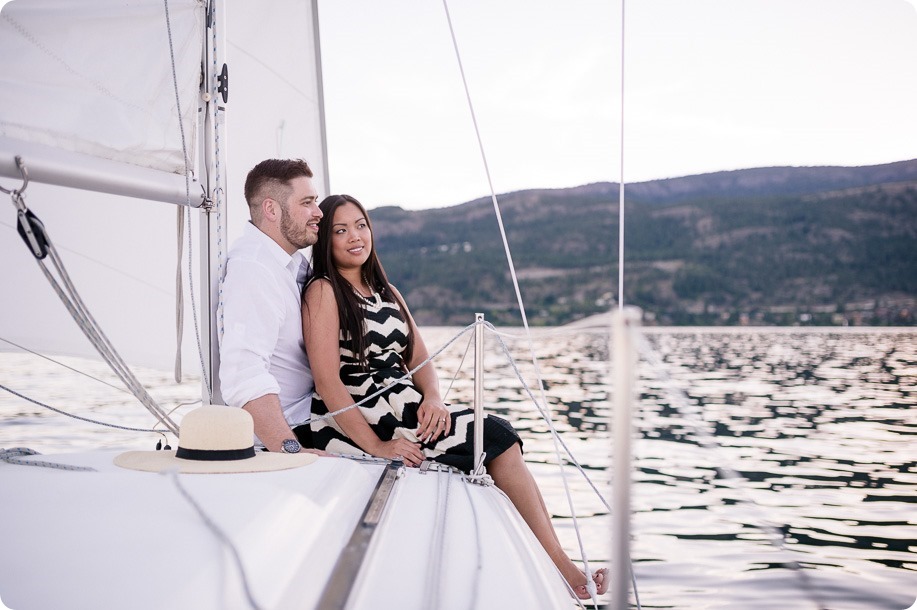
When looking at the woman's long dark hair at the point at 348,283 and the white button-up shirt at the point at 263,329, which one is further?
the woman's long dark hair at the point at 348,283

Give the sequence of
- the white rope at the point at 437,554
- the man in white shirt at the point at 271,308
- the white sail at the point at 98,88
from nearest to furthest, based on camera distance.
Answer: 1. the white rope at the point at 437,554
2. the white sail at the point at 98,88
3. the man in white shirt at the point at 271,308

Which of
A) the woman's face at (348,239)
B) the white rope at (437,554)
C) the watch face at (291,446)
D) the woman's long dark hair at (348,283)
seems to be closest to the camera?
the white rope at (437,554)

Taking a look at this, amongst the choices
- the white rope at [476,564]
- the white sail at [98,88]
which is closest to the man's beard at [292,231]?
the white sail at [98,88]

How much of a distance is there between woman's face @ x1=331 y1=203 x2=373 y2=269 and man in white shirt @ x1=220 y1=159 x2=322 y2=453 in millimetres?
92

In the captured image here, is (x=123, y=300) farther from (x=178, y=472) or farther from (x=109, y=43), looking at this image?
(x=178, y=472)

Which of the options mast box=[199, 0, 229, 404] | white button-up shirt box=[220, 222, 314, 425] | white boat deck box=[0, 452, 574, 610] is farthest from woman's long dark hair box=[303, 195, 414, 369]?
white boat deck box=[0, 452, 574, 610]

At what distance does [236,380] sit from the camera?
2549 mm

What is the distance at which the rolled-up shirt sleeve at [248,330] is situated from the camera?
8.36ft

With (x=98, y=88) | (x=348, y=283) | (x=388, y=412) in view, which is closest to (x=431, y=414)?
(x=388, y=412)

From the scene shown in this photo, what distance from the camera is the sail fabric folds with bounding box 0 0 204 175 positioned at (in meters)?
2.21

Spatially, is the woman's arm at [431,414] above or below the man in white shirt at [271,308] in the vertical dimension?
below

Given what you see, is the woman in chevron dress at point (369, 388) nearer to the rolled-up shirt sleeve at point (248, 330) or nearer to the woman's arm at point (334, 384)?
the woman's arm at point (334, 384)

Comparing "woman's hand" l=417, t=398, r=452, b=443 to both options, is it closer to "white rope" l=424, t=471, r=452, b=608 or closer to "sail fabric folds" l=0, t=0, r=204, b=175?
"white rope" l=424, t=471, r=452, b=608

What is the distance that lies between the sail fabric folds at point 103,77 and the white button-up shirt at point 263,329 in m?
0.37
